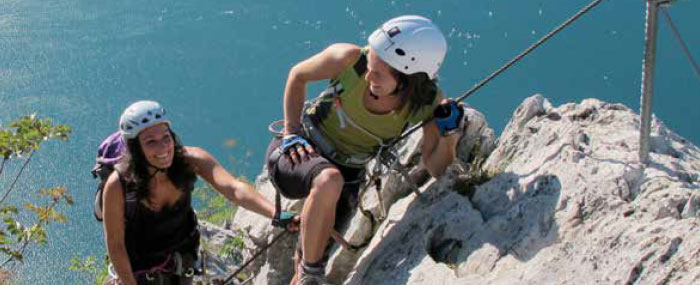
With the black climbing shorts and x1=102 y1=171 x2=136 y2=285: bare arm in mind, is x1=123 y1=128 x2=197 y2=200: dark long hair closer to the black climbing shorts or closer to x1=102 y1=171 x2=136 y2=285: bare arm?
x1=102 y1=171 x2=136 y2=285: bare arm

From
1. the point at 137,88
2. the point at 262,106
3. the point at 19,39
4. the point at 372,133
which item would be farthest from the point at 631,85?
the point at 19,39

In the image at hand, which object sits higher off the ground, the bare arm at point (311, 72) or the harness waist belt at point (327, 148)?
the bare arm at point (311, 72)

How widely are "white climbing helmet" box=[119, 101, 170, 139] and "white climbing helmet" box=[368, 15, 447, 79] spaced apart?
125 centimetres

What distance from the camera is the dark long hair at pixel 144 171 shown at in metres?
4.36

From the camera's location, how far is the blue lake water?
17.9 m

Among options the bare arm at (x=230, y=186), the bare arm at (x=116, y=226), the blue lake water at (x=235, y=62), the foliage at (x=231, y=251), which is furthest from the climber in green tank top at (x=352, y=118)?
the blue lake water at (x=235, y=62)

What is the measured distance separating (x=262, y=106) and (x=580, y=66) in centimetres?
783

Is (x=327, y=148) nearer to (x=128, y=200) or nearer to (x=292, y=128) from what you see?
(x=292, y=128)

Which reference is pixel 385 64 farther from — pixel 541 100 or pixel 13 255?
pixel 13 255

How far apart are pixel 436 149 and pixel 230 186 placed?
1385mm

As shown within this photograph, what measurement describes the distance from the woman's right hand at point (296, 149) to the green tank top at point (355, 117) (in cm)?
28

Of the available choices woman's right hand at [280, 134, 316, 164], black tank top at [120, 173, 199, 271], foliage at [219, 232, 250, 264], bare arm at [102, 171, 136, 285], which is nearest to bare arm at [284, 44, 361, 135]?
woman's right hand at [280, 134, 316, 164]

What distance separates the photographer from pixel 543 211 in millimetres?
4566

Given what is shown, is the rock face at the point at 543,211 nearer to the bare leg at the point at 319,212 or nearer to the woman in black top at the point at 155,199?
the bare leg at the point at 319,212
